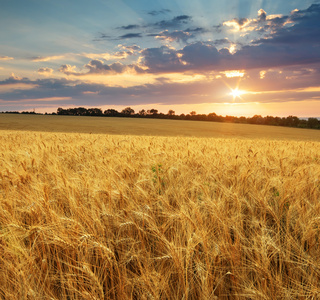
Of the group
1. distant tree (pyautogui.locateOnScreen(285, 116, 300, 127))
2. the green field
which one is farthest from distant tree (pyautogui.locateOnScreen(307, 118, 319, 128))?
the green field

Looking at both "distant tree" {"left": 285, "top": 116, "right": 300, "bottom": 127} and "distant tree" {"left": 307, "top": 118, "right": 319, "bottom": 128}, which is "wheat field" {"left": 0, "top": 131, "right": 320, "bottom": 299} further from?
"distant tree" {"left": 285, "top": 116, "right": 300, "bottom": 127}

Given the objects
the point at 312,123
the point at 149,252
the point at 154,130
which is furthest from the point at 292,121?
the point at 149,252

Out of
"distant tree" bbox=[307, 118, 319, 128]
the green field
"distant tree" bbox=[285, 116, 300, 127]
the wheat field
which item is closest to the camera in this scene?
the wheat field

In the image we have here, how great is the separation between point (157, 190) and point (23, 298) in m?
1.74

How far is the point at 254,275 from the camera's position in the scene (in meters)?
1.65

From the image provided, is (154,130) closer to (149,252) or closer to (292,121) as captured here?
(149,252)

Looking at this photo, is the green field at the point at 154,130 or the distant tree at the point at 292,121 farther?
the distant tree at the point at 292,121

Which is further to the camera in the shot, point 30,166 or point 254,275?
point 30,166

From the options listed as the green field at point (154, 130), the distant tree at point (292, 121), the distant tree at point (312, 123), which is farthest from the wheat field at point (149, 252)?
the distant tree at point (292, 121)

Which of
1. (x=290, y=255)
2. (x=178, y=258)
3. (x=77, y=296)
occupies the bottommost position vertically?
(x=77, y=296)

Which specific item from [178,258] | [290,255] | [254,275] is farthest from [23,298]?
[290,255]

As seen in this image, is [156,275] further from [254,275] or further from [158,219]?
[158,219]

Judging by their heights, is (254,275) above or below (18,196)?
below

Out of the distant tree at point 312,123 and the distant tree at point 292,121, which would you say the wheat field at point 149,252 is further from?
the distant tree at point 292,121
